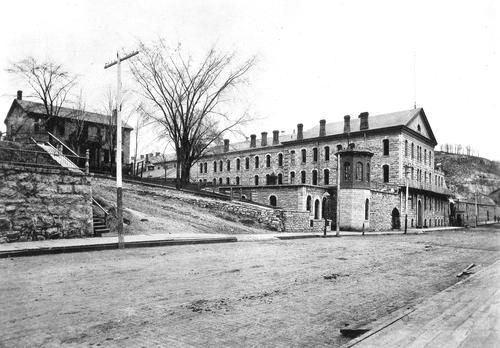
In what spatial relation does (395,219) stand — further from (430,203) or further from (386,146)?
(430,203)

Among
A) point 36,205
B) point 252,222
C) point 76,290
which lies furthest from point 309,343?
point 252,222

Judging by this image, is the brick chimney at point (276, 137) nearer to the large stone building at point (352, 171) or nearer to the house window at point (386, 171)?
the large stone building at point (352, 171)

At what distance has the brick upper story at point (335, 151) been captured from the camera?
47.1 meters

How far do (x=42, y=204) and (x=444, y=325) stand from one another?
44.6 ft

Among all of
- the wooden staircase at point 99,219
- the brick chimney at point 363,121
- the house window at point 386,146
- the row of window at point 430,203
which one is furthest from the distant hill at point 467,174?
the wooden staircase at point 99,219

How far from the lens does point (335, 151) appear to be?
171 feet

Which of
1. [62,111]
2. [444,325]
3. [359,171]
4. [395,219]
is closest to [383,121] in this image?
[395,219]

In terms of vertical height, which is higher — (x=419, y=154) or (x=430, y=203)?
(x=419, y=154)

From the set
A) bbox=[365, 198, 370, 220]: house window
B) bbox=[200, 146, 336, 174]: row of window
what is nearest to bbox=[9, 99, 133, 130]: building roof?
bbox=[200, 146, 336, 174]: row of window

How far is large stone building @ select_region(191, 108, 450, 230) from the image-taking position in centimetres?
3675

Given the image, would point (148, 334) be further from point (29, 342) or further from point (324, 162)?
point (324, 162)

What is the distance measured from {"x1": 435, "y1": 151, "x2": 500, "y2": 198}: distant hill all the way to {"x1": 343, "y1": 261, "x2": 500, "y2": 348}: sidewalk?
11110 centimetres

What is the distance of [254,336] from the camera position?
4.68m

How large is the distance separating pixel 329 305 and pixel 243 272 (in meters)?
3.24
